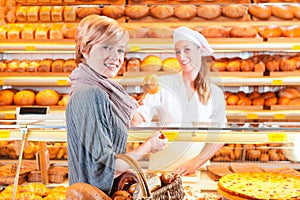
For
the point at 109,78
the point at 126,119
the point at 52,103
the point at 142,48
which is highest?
the point at 142,48

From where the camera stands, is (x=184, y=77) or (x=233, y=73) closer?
(x=184, y=77)

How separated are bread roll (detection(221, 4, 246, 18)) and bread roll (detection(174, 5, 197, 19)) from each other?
30 centimetres

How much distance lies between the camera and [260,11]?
4.12 m

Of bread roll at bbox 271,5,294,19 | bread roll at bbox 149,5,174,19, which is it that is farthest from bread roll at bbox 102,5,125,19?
bread roll at bbox 271,5,294,19

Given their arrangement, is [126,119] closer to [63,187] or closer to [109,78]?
[109,78]

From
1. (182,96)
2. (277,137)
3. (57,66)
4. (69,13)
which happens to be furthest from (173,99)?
(69,13)

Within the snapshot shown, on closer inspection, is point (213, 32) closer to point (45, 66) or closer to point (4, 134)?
point (45, 66)

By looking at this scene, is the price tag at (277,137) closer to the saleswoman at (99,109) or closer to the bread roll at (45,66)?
the saleswoman at (99,109)

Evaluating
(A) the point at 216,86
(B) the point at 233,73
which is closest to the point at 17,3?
(B) the point at 233,73

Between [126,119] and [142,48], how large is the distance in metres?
0.28

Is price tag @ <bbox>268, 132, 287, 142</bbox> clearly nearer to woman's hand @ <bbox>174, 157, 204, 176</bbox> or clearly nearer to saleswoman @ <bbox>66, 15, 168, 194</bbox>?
woman's hand @ <bbox>174, 157, 204, 176</bbox>

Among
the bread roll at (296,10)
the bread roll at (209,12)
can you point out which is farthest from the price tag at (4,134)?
the bread roll at (296,10)

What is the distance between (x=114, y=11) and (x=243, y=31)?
128 centimetres

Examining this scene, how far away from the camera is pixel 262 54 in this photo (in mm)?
4453
